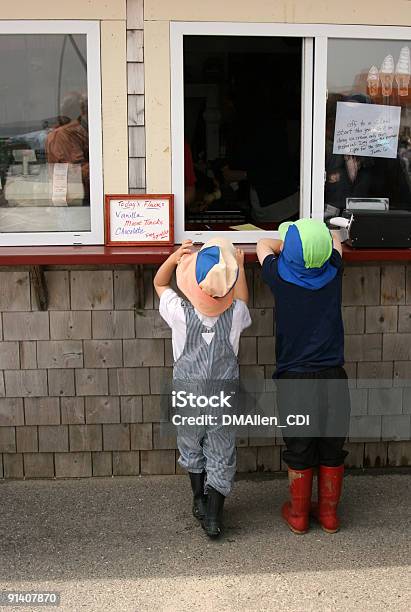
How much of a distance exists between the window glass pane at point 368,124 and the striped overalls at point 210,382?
127 centimetres

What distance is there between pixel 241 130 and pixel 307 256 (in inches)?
→ 102

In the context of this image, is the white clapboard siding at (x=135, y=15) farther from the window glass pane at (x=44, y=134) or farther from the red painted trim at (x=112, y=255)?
the red painted trim at (x=112, y=255)

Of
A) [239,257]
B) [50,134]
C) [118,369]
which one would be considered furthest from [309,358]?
[50,134]

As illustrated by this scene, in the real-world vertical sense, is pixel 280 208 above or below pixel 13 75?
below

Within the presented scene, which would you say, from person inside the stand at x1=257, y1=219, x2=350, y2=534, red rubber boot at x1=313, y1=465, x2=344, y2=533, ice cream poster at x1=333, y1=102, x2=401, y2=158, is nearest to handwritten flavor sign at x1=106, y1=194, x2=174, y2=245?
person inside the stand at x1=257, y1=219, x2=350, y2=534

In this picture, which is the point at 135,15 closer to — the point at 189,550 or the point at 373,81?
the point at 373,81

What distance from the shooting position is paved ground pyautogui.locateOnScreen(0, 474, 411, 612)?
3.68m

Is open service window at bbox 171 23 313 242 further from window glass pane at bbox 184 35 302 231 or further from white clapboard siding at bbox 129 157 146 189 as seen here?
white clapboard siding at bbox 129 157 146 189

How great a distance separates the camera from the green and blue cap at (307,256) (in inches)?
155

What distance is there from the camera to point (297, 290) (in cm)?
405

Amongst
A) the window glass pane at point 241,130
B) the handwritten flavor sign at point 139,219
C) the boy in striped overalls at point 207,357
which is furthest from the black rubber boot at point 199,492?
the window glass pane at point 241,130

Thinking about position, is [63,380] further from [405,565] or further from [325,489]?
[405,565]

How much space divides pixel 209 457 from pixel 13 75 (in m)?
2.34

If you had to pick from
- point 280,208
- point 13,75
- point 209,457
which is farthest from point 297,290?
point 13,75
